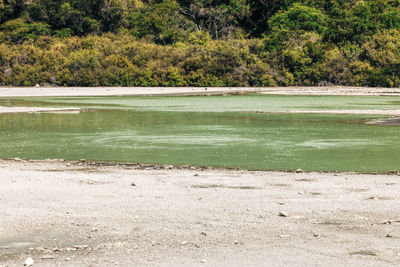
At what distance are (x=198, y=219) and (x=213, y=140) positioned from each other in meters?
Answer: 9.42

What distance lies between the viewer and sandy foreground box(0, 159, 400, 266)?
6715 mm

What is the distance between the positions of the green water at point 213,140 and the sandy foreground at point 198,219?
2.06m

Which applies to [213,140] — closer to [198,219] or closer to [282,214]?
[282,214]

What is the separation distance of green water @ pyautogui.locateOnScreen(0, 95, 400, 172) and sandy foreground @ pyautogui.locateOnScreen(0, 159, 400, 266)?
2.06 m

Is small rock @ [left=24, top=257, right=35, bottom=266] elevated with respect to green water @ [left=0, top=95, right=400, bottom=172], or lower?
elevated

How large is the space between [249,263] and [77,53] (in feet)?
206

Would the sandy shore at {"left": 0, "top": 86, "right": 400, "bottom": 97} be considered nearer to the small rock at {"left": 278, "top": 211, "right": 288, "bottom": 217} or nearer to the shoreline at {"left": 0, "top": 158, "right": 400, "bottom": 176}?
the shoreline at {"left": 0, "top": 158, "right": 400, "bottom": 176}

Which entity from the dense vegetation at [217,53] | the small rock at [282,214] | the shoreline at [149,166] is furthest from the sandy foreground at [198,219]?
the dense vegetation at [217,53]

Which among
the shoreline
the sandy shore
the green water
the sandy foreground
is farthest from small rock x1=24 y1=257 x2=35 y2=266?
the sandy shore

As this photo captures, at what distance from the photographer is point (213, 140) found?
17.6 m

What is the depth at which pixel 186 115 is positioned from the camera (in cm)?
2659

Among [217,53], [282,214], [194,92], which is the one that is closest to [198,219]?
[282,214]

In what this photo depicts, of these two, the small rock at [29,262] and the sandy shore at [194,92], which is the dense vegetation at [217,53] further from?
the small rock at [29,262]

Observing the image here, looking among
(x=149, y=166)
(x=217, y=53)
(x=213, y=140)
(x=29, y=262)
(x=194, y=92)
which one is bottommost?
(x=194, y=92)
